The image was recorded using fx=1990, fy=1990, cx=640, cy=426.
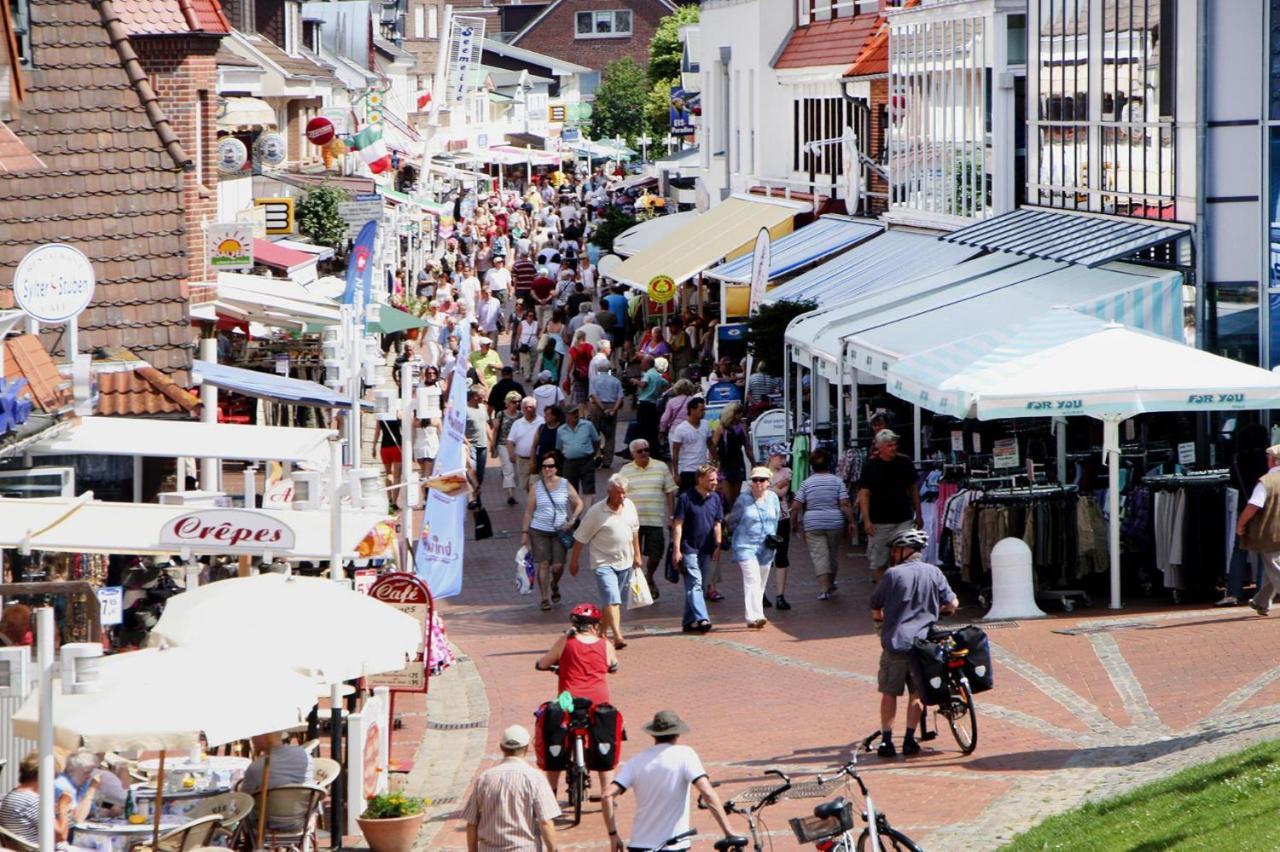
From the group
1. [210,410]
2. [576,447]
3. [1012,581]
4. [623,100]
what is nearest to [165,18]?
[576,447]

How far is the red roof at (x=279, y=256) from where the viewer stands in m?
28.1

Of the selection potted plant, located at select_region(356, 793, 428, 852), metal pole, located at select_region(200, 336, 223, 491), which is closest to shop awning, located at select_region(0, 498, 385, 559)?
potted plant, located at select_region(356, 793, 428, 852)

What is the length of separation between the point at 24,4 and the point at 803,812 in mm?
11719

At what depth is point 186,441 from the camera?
1387 cm

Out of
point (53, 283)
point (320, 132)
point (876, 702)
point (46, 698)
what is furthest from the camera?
point (320, 132)

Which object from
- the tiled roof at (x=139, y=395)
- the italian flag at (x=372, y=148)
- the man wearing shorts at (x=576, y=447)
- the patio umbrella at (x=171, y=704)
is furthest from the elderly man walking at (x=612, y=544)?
the italian flag at (x=372, y=148)

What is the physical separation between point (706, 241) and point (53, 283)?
21.6m

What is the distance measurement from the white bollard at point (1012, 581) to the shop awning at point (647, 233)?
73.2ft

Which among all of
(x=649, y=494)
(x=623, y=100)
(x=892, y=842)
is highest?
(x=623, y=100)

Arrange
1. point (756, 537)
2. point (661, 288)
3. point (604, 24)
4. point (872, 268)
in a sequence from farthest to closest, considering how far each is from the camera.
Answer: point (604, 24), point (661, 288), point (872, 268), point (756, 537)

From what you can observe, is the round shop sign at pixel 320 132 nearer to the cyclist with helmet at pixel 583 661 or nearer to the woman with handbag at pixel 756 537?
the woman with handbag at pixel 756 537

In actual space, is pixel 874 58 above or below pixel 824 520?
above

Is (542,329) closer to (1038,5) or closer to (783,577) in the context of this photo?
(1038,5)

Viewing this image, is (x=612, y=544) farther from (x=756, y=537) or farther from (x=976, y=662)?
(x=976, y=662)
